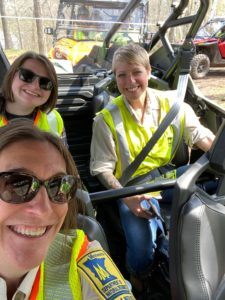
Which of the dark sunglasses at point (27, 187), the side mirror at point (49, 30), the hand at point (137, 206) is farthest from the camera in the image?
the side mirror at point (49, 30)

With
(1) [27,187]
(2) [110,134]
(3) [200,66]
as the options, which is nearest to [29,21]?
(2) [110,134]

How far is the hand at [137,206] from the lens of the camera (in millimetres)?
1884

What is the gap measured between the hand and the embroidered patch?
2.76 feet

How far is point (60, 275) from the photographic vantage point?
39.2 inches

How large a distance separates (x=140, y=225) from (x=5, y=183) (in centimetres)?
121

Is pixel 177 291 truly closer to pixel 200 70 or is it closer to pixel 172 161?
pixel 172 161

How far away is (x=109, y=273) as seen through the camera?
1.01 metres

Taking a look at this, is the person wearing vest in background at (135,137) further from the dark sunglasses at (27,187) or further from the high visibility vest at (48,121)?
the dark sunglasses at (27,187)

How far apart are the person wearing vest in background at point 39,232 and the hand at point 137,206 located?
83cm

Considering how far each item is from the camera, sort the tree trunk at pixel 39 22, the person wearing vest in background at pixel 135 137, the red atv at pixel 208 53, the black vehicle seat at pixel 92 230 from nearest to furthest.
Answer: the black vehicle seat at pixel 92 230, the person wearing vest in background at pixel 135 137, the tree trunk at pixel 39 22, the red atv at pixel 208 53

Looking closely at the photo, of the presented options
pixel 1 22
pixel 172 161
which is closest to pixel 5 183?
pixel 172 161

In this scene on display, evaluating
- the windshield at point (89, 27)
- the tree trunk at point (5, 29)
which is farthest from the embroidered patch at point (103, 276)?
the tree trunk at point (5, 29)

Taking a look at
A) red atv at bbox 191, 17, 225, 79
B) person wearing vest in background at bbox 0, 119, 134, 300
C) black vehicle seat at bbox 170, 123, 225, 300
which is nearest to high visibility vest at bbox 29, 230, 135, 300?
person wearing vest in background at bbox 0, 119, 134, 300

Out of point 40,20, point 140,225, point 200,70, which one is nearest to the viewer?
point 140,225
